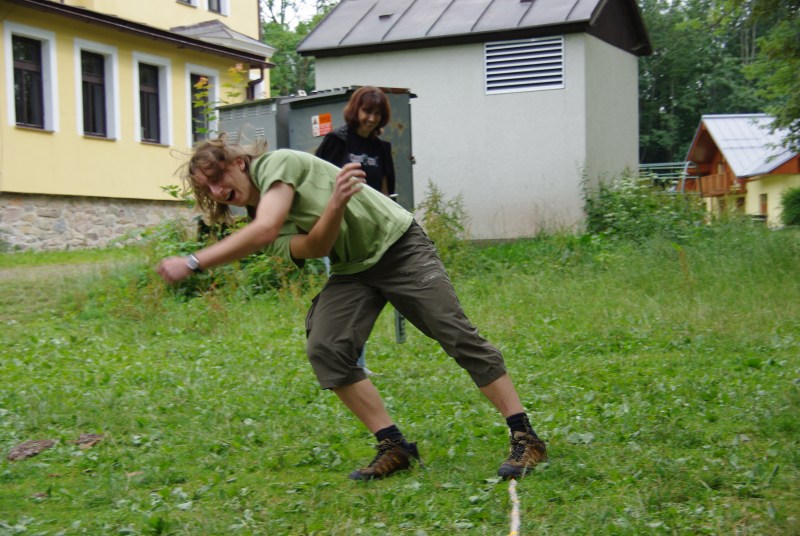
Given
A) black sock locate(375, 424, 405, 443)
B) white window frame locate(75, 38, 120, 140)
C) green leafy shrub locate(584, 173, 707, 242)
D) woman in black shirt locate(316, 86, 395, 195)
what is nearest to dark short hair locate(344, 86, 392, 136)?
woman in black shirt locate(316, 86, 395, 195)

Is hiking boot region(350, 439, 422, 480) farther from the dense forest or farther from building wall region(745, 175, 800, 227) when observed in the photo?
the dense forest

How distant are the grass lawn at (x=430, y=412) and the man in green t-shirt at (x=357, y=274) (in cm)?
35

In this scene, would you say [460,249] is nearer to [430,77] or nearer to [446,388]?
[430,77]

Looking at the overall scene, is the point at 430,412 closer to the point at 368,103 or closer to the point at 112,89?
the point at 368,103

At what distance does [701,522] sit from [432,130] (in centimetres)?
1216

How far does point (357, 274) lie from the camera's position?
4.58 meters

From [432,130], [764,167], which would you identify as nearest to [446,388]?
[432,130]

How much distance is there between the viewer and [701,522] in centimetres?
363

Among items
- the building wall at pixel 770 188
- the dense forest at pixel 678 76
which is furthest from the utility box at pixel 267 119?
the dense forest at pixel 678 76

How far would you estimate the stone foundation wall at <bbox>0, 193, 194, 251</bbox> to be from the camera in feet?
58.0

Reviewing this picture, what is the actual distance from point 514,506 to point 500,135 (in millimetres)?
11519

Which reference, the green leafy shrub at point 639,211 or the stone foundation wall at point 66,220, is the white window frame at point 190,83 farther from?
the green leafy shrub at point 639,211

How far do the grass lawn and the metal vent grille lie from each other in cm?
482

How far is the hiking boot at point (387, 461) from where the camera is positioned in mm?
4516
